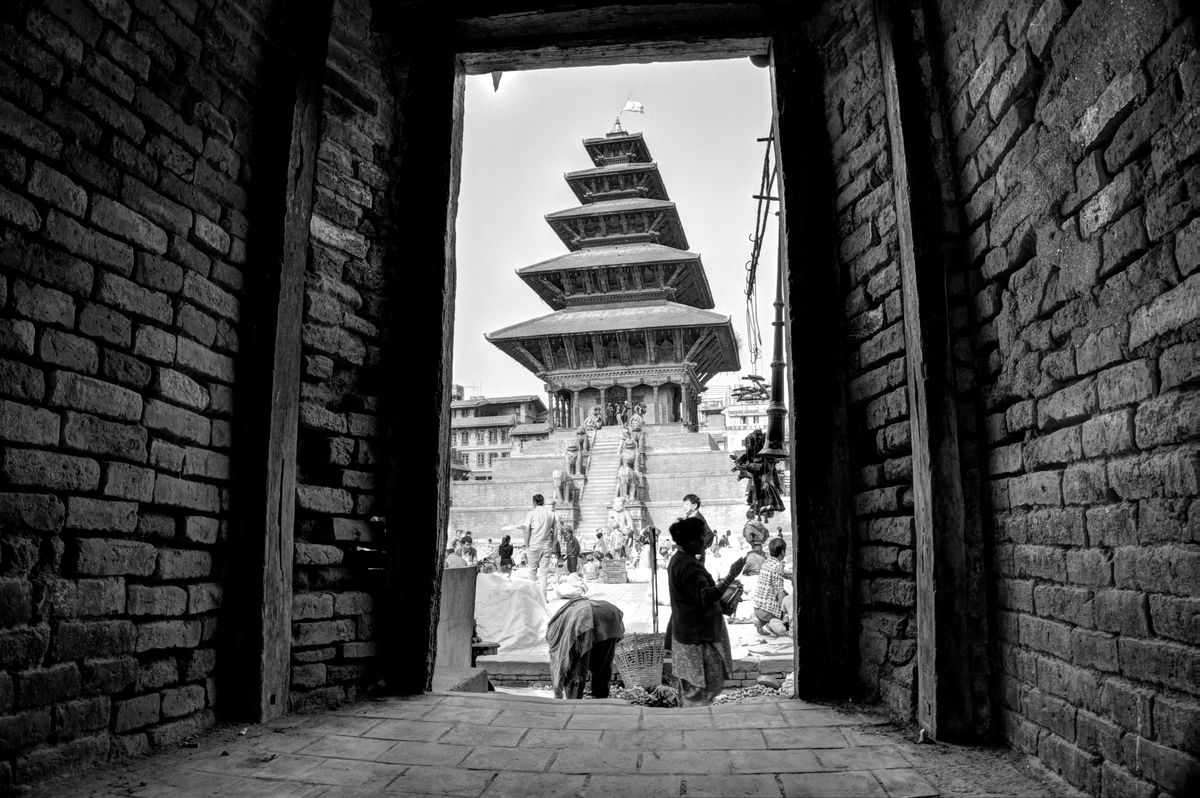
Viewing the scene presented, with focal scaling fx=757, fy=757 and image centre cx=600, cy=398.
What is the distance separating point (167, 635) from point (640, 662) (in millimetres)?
3616

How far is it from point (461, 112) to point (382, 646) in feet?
9.35

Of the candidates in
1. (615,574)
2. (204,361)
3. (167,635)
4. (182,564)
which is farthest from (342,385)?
(615,574)

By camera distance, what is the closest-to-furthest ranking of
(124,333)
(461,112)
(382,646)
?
1. (124,333)
2. (382,646)
3. (461,112)

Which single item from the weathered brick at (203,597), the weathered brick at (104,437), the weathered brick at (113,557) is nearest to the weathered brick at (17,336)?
the weathered brick at (104,437)

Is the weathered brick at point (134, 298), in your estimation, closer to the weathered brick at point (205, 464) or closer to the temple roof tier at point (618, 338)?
the weathered brick at point (205, 464)

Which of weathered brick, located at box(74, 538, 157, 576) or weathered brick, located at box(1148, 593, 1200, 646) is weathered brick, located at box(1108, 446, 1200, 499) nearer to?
weathered brick, located at box(1148, 593, 1200, 646)

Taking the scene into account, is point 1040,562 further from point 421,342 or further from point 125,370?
point 125,370

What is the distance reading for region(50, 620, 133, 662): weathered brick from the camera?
2.26 meters

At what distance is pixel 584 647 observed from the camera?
16.9 feet

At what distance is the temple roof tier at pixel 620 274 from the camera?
29.7 m

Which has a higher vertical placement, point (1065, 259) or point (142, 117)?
point (142, 117)

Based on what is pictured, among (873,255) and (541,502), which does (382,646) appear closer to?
(873,255)

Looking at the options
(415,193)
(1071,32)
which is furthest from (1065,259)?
(415,193)

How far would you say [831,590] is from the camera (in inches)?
135
